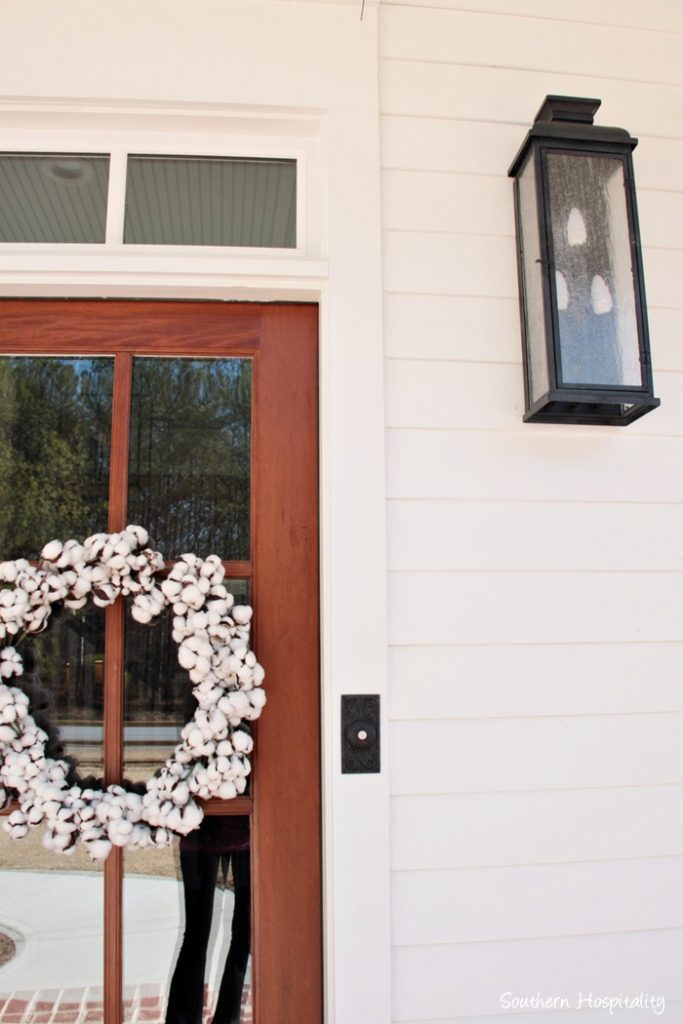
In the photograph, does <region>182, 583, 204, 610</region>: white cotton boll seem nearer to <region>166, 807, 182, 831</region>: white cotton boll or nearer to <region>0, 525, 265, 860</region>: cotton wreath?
<region>0, 525, 265, 860</region>: cotton wreath

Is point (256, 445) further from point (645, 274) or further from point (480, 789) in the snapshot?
point (645, 274)

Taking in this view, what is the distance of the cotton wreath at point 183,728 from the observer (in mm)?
1201

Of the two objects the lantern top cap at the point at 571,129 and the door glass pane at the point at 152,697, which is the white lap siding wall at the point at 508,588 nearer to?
the lantern top cap at the point at 571,129

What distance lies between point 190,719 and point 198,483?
474mm

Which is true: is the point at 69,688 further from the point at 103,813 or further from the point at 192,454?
the point at 192,454

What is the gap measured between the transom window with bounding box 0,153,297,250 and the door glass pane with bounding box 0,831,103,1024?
1.23 m

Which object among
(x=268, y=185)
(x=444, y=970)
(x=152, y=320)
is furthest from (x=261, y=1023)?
(x=268, y=185)

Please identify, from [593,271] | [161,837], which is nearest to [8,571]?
[161,837]

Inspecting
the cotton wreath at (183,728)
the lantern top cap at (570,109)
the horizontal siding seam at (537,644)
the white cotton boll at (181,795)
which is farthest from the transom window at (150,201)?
the white cotton boll at (181,795)

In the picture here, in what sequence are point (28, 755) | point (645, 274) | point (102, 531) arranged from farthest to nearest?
point (645, 274)
point (102, 531)
point (28, 755)

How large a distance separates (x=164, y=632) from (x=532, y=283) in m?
1.02

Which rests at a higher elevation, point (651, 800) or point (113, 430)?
point (113, 430)

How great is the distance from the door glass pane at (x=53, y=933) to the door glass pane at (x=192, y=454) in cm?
64

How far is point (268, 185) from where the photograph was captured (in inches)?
56.1
